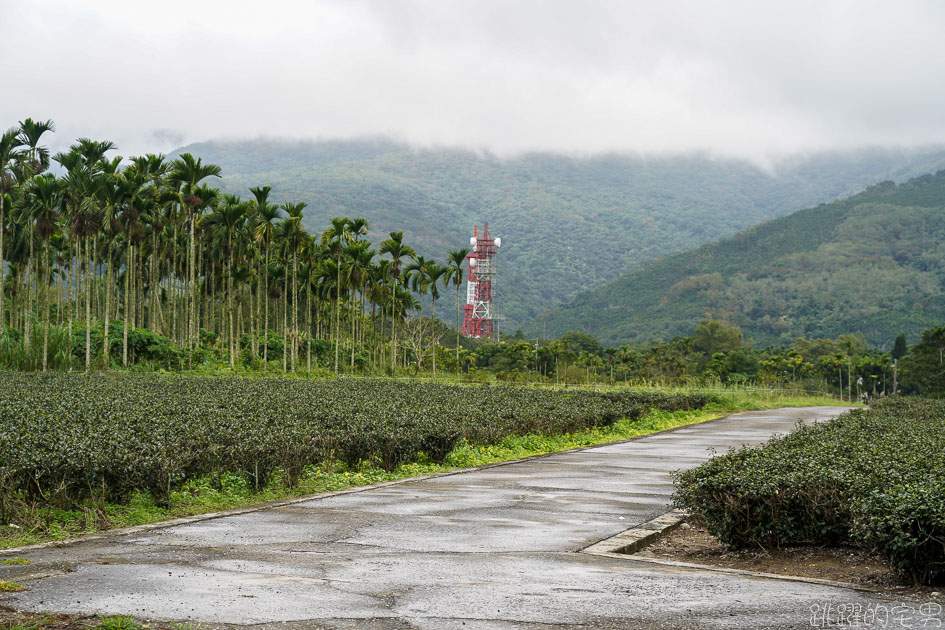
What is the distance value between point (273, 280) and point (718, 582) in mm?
68646

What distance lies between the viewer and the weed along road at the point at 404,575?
18.6 feet

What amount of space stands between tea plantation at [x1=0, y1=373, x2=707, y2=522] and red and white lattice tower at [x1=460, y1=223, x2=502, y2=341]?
126 metres

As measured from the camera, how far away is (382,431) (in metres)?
14.6

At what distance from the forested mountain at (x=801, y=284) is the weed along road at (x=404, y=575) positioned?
5558 inches

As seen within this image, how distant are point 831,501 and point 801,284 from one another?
161640 mm

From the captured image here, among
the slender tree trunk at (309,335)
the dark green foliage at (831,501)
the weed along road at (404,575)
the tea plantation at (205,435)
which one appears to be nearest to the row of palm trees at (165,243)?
the slender tree trunk at (309,335)

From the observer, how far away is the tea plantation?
364 inches

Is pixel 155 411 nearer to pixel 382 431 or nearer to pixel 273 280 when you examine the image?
pixel 382 431

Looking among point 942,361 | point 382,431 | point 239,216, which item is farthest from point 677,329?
point 382,431

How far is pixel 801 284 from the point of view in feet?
522

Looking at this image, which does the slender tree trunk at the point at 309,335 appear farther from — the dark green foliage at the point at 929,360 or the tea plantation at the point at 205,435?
the dark green foliage at the point at 929,360

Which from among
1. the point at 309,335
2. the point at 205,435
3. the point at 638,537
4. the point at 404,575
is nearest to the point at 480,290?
the point at 309,335

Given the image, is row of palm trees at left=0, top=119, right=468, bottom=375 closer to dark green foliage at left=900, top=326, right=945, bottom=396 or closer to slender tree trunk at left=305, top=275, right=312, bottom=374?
slender tree trunk at left=305, top=275, right=312, bottom=374

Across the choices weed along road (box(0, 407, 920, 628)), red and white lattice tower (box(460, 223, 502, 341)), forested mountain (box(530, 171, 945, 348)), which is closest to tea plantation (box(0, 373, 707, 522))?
weed along road (box(0, 407, 920, 628))
